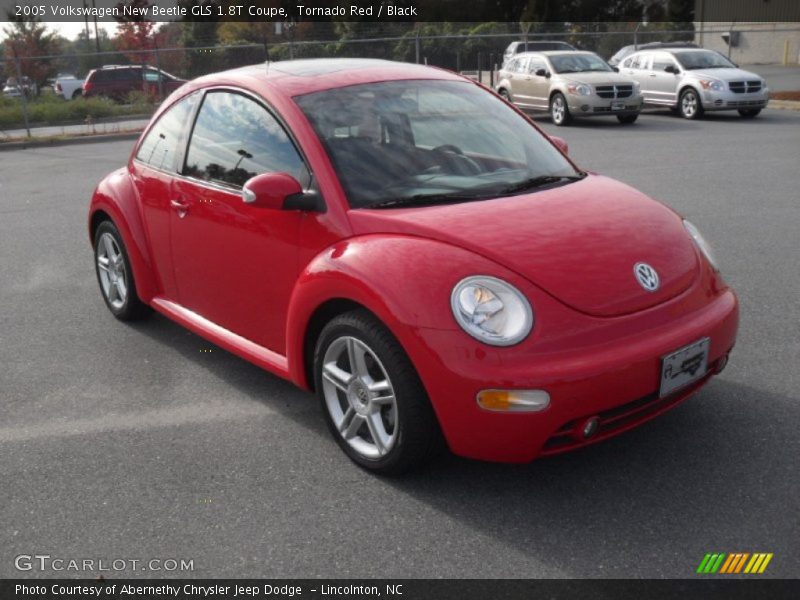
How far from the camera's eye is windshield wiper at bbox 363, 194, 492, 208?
3.75m

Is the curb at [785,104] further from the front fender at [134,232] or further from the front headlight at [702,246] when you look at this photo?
the front fender at [134,232]

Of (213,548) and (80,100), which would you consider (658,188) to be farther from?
(80,100)

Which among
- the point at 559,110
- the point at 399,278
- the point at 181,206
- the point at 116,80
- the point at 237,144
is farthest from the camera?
the point at 116,80

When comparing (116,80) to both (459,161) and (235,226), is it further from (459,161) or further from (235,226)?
(459,161)

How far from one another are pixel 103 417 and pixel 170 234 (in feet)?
3.50

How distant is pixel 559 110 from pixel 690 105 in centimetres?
287

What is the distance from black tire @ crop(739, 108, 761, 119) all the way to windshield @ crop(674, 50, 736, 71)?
1.14 m

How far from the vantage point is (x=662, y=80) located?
20.0 m

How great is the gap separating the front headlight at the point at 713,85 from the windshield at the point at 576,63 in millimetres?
2175

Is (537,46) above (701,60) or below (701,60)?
above

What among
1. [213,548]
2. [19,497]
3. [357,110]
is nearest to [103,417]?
[19,497]

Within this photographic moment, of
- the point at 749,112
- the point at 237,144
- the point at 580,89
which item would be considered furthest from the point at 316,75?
the point at 749,112

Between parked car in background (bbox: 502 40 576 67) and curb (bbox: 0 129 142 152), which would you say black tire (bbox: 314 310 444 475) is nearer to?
A: curb (bbox: 0 129 142 152)

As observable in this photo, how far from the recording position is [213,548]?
3.16 meters
